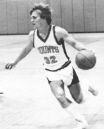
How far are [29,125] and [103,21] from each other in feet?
48.1

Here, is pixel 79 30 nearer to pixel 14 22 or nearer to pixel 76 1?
pixel 76 1

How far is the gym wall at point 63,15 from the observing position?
62.0 ft

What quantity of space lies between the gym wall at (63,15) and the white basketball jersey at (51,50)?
14490 millimetres

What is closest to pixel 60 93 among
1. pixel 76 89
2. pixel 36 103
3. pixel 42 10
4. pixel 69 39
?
pixel 76 89

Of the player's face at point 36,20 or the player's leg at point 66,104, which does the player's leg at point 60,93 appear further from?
the player's face at point 36,20

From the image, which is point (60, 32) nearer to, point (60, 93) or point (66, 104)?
point (60, 93)

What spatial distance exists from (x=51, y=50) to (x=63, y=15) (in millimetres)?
14854

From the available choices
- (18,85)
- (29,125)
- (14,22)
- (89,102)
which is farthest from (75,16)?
(29,125)

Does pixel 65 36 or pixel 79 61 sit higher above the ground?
pixel 65 36

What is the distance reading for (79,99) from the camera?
16.3 feet

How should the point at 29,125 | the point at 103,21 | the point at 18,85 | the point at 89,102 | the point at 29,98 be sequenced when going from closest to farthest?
1. the point at 29,125
2. the point at 89,102
3. the point at 29,98
4. the point at 18,85
5. the point at 103,21

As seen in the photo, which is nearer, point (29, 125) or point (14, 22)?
point (29, 125)

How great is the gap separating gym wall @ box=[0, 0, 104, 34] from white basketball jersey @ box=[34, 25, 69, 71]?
14.5m

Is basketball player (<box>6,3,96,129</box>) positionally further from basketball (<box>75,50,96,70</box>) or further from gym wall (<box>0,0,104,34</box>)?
gym wall (<box>0,0,104,34</box>)
